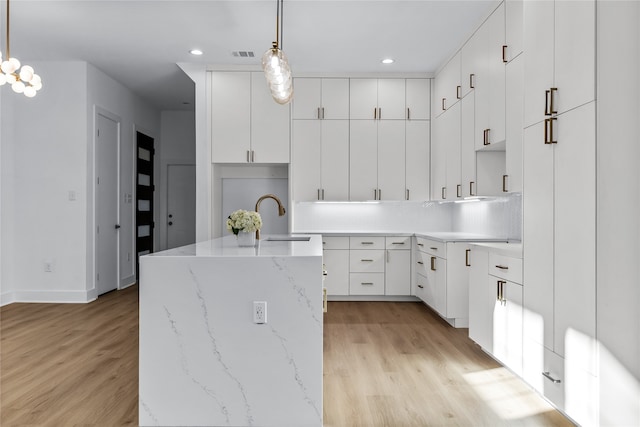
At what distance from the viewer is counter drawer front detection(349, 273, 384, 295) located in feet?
17.6

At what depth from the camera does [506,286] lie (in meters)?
2.92

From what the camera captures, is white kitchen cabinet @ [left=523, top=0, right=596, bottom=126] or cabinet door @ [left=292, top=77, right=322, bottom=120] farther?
cabinet door @ [left=292, top=77, right=322, bottom=120]

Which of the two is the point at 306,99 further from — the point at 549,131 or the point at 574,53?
the point at 574,53

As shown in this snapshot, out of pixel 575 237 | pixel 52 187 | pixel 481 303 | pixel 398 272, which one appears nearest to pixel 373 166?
pixel 398 272

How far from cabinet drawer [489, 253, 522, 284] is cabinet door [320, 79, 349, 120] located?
3.08 meters

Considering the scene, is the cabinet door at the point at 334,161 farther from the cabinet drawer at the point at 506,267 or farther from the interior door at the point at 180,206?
the interior door at the point at 180,206

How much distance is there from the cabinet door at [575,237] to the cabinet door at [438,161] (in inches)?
114

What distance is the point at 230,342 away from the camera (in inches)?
87.6

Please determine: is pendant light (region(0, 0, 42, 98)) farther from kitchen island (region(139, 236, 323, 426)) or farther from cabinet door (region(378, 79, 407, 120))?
cabinet door (region(378, 79, 407, 120))

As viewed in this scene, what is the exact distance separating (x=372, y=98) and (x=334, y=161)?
3.10 ft

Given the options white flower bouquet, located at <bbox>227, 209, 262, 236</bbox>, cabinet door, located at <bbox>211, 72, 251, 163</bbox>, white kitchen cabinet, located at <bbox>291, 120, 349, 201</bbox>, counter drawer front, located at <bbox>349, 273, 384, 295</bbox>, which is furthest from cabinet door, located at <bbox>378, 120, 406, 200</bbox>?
white flower bouquet, located at <bbox>227, 209, 262, 236</bbox>

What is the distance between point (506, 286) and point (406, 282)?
2.47m

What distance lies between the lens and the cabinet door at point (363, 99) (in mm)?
5633

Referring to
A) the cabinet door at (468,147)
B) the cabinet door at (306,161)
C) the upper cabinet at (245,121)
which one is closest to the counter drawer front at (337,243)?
the cabinet door at (306,161)
